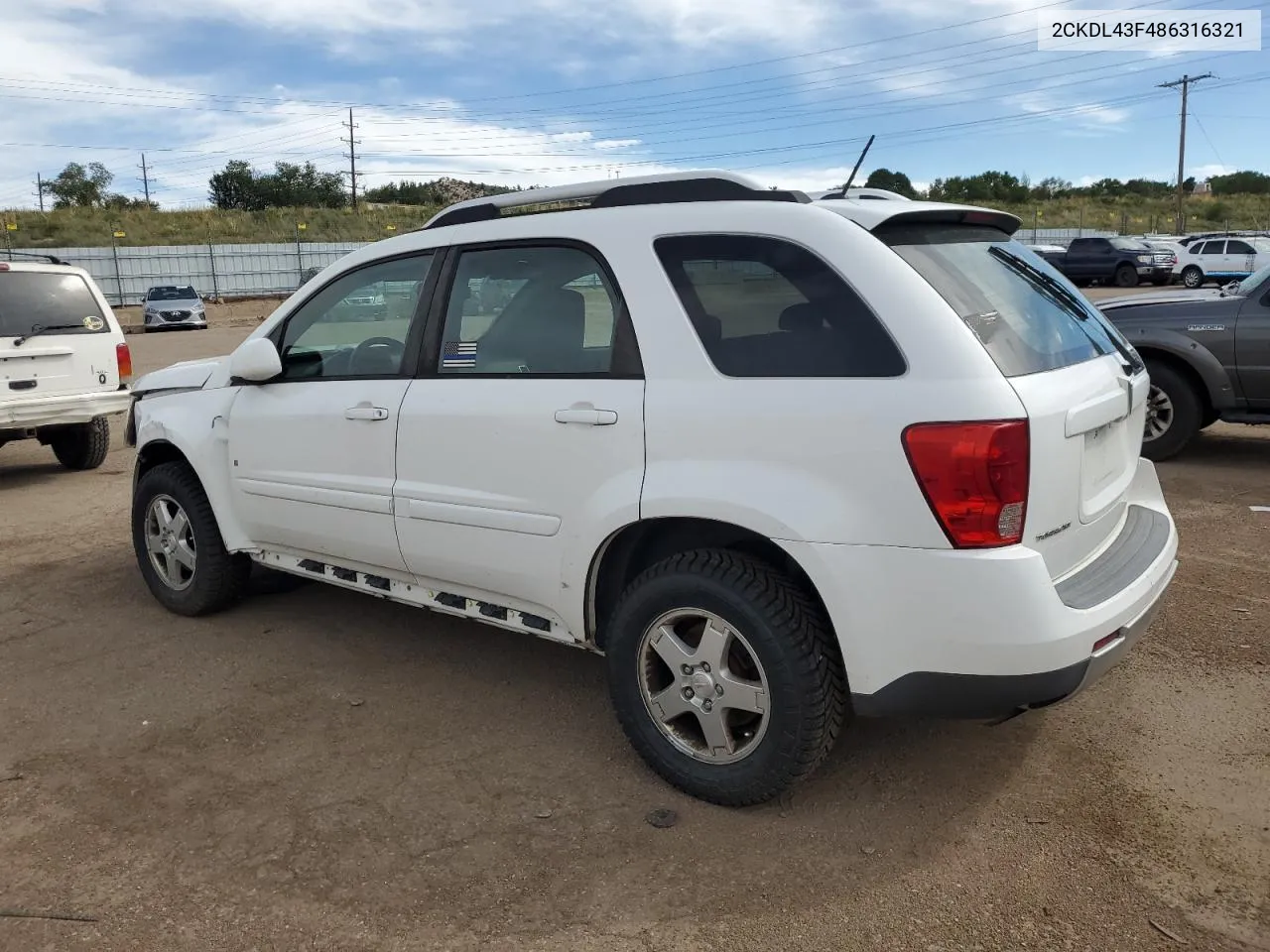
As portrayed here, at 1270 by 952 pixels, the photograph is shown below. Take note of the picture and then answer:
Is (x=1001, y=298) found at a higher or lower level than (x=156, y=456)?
higher

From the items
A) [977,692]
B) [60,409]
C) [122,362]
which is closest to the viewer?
[977,692]

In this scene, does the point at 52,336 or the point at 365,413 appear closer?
the point at 365,413

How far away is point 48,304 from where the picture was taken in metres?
8.34

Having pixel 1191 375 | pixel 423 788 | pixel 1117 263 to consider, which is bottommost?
pixel 423 788

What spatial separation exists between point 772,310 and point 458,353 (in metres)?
1.28

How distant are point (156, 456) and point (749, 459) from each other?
3.53 m

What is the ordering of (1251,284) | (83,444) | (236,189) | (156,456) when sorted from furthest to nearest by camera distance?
(236,189) < (83,444) < (1251,284) < (156,456)

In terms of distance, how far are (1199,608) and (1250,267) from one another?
28841mm

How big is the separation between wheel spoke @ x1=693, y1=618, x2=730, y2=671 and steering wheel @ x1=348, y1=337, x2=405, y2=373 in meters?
1.65

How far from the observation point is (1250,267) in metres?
28.8

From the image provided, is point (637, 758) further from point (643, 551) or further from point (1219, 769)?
point (1219, 769)

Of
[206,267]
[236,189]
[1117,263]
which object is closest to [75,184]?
[236,189]

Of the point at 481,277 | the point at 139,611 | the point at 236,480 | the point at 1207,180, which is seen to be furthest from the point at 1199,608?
the point at 1207,180

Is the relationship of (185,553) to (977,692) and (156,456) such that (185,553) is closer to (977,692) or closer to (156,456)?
(156,456)
